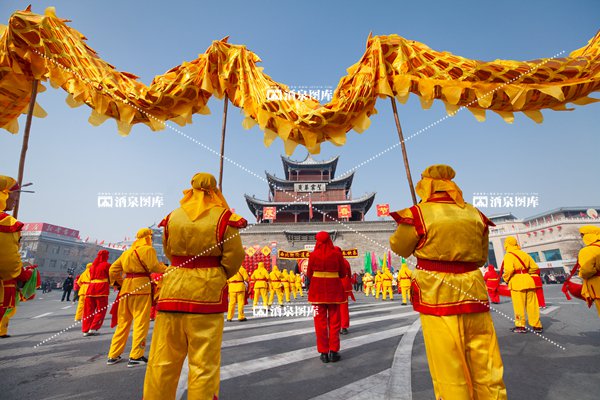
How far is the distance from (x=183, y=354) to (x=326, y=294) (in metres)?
2.47

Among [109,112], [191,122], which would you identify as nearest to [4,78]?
[109,112]

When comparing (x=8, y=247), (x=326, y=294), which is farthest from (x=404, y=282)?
(x=8, y=247)

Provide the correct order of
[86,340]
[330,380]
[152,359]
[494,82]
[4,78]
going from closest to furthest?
[152,359], [494,82], [4,78], [330,380], [86,340]

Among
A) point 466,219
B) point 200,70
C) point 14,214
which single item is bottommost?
point 466,219

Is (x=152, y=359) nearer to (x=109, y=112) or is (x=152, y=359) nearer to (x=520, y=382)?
(x=109, y=112)

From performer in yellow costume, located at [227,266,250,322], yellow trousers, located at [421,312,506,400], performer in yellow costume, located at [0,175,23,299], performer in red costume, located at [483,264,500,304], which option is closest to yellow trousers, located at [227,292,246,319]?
performer in yellow costume, located at [227,266,250,322]

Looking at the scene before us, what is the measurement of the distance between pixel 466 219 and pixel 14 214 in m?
3.69

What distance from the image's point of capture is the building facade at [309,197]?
34344 mm

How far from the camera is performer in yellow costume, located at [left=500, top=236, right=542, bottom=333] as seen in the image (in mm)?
5371

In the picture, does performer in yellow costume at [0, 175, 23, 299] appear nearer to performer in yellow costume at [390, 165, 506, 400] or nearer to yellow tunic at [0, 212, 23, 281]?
yellow tunic at [0, 212, 23, 281]

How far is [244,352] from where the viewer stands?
4.27m

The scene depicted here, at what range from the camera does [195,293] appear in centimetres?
206

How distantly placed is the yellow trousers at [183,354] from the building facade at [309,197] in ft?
100

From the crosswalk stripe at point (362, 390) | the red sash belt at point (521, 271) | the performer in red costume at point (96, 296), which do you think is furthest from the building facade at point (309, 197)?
the crosswalk stripe at point (362, 390)
